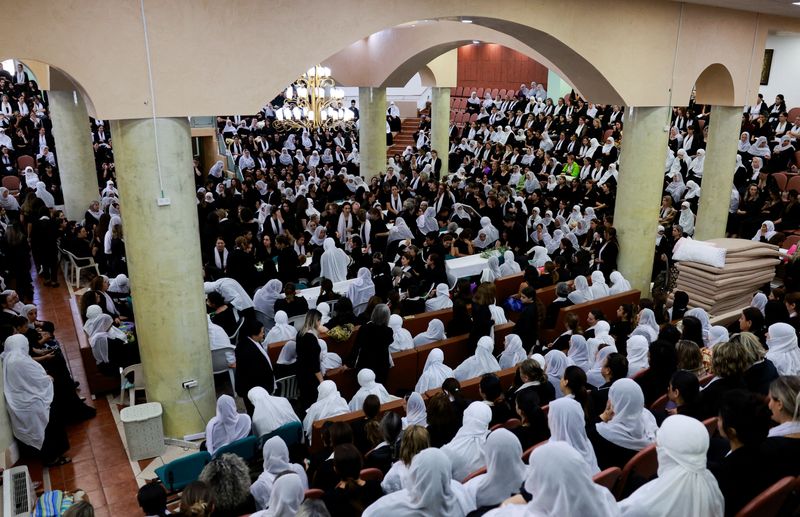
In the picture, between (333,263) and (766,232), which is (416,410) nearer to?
(333,263)

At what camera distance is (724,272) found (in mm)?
9719

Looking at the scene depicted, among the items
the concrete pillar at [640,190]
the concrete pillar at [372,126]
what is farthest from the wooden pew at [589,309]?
the concrete pillar at [372,126]

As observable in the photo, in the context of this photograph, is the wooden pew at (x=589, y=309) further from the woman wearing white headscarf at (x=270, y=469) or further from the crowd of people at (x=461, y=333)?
the woman wearing white headscarf at (x=270, y=469)

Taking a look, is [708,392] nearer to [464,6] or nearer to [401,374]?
[401,374]

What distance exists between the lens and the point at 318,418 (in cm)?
610

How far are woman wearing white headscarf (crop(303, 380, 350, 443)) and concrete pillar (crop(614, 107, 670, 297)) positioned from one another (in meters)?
6.53

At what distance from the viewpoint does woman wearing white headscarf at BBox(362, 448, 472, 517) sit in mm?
3719

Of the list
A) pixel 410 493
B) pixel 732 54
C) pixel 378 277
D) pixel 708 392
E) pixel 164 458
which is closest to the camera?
pixel 410 493

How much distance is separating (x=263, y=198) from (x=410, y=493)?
530 inches

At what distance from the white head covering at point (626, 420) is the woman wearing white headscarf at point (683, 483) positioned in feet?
3.37

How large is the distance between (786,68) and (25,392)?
2264cm

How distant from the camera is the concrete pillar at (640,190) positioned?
33.4 ft

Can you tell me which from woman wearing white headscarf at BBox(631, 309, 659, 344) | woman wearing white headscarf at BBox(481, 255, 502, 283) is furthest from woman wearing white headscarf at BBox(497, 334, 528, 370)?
woman wearing white headscarf at BBox(481, 255, 502, 283)

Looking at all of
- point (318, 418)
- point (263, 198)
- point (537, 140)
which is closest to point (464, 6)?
point (318, 418)
